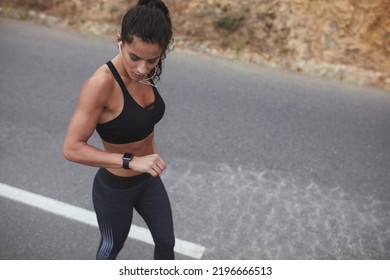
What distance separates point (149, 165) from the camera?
7.86 feet

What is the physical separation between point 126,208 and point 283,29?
6067 mm

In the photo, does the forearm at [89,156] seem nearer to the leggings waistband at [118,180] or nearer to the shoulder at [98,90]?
the shoulder at [98,90]

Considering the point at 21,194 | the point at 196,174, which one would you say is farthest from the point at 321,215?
the point at 21,194

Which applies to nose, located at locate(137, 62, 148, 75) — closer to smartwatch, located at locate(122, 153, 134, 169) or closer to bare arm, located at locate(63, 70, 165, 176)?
bare arm, located at locate(63, 70, 165, 176)

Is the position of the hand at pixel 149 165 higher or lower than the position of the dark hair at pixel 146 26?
lower

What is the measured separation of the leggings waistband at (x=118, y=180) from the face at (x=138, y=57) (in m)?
0.72

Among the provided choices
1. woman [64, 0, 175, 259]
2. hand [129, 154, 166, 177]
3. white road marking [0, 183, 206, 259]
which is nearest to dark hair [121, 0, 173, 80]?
woman [64, 0, 175, 259]

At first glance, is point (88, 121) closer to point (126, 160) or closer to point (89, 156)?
point (89, 156)

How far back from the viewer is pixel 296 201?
4.50 metres

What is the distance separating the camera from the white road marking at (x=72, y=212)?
3906mm

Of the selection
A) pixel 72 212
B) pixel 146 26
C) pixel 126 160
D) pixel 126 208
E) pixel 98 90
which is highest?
pixel 146 26

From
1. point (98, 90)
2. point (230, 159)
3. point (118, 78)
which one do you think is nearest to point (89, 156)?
point (98, 90)

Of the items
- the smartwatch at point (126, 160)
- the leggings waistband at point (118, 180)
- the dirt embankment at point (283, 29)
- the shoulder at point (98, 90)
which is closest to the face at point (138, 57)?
the shoulder at point (98, 90)
